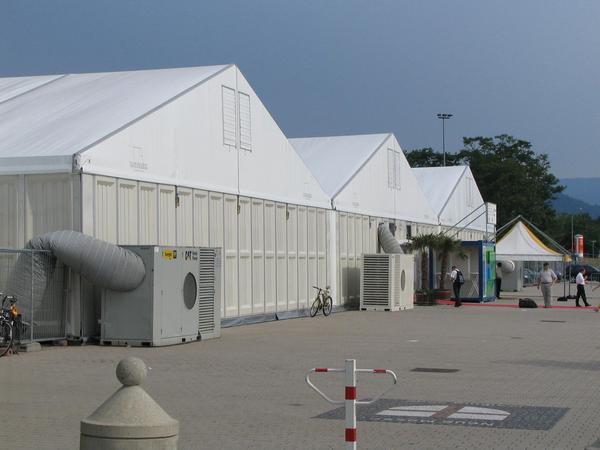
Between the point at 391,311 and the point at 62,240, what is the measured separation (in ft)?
59.5

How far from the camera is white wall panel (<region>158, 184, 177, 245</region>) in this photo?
24953mm

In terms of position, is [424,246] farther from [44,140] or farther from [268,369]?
[268,369]

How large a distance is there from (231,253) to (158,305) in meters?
7.38

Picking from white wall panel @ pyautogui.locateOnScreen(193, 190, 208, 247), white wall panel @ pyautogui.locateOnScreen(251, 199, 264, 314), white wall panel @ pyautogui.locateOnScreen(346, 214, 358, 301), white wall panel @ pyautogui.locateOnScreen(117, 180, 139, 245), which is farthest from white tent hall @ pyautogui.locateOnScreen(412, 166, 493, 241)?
white wall panel @ pyautogui.locateOnScreen(117, 180, 139, 245)

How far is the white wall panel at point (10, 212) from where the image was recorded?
73.7 feet

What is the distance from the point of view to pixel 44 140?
75.7 feet

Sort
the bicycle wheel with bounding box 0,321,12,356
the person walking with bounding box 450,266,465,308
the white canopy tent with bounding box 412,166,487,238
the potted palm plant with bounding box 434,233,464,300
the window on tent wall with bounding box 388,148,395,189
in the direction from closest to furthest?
the bicycle wheel with bounding box 0,321,12,356
the person walking with bounding box 450,266,465,308
the potted palm plant with bounding box 434,233,464,300
the window on tent wall with bounding box 388,148,395,189
the white canopy tent with bounding box 412,166,487,238

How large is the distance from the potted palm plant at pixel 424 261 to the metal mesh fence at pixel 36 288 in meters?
23.3

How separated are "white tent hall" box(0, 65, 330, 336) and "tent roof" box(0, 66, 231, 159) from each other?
0.03 metres

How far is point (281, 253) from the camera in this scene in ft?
106

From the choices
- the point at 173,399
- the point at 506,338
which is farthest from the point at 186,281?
the point at 173,399

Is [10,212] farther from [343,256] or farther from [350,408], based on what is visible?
[343,256]

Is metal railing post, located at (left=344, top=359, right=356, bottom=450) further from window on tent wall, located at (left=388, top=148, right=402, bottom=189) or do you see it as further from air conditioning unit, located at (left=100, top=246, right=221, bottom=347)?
window on tent wall, located at (left=388, top=148, right=402, bottom=189)

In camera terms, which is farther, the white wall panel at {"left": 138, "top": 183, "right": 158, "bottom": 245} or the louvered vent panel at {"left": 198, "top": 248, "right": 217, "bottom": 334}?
the white wall panel at {"left": 138, "top": 183, "right": 158, "bottom": 245}
